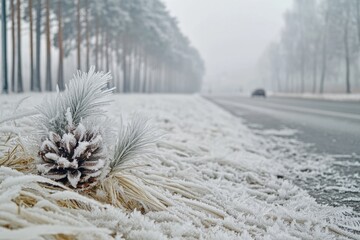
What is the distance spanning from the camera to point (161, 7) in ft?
139

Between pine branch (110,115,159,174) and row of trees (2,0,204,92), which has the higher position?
row of trees (2,0,204,92)

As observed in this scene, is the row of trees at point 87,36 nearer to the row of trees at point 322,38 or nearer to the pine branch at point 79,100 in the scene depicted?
the pine branch at point 79,100

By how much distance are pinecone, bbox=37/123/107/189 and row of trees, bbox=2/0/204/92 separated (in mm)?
14287

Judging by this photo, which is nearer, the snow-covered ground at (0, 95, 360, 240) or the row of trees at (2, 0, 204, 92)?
the snow-covered ground at (0, 95, 360, 240)

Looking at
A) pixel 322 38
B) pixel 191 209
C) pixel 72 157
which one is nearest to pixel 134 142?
pixel 72 157

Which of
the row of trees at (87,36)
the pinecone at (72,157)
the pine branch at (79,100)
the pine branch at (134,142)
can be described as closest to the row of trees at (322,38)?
the row of trees at (87,36)

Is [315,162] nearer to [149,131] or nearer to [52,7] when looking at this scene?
[149,131]

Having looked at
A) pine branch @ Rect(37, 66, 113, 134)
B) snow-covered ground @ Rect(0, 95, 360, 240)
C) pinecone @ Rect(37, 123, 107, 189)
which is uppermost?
pine branch @ Rect(37, 66, 113, 134)

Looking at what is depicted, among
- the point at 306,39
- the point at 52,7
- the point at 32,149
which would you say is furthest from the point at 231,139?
the point at 306,39

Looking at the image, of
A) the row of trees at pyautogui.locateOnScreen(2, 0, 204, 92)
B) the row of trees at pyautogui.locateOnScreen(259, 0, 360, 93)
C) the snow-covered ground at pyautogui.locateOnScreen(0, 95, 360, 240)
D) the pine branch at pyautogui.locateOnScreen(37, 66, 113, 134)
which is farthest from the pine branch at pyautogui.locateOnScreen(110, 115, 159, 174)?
the row of trees at pyautogui.locateOnScreen(259, 0, 360, 93)

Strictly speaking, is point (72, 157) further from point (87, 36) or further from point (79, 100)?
point (87, 36)

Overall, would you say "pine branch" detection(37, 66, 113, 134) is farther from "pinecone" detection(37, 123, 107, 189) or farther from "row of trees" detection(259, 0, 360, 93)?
"row of trees" detection(259, 0, 360, 93)

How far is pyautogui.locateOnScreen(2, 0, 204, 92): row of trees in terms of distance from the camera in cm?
A: 1898

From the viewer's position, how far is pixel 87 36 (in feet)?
79.6
